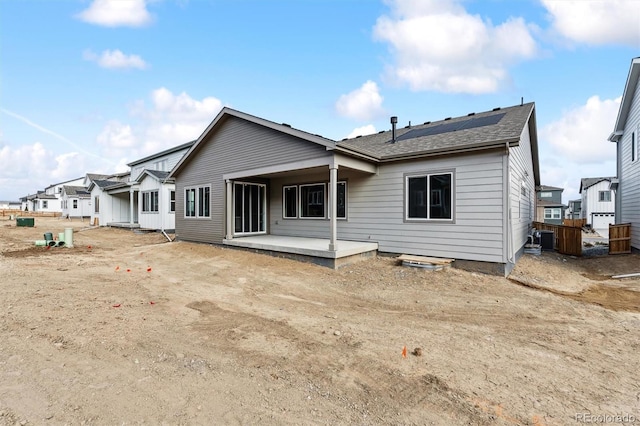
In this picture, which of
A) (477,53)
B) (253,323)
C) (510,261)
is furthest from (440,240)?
(477,53)

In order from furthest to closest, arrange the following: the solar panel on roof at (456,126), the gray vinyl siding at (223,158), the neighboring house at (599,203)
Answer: the neighboring house at (599,203) < the gray vinyl siding at (223,158) < the solar panel on roof at (456,126)

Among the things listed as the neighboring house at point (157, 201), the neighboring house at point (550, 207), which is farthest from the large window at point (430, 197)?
the neighboring house at point (550, 207)

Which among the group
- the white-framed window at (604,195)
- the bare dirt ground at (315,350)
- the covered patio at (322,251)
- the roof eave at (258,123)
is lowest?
the bare dirt ground at (315,350)

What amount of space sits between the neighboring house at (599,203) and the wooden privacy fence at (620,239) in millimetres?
25479

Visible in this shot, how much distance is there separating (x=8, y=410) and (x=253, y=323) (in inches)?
104

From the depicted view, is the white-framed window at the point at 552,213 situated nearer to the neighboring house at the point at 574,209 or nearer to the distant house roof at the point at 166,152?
the neighboring house at the point at 574,209

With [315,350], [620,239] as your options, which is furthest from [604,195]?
[315,350]

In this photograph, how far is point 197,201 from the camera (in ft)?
44.4

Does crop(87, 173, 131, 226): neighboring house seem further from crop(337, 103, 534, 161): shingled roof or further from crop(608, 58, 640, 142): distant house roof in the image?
crop(608, 58, 640, 142): distant house roof

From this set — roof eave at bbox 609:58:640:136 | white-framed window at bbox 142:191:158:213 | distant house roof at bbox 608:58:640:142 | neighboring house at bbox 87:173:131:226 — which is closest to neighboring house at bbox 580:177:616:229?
distant house roof at bbox 608:58:640:142

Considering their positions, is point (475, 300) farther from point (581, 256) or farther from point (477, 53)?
point (477, 53)

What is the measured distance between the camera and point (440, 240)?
8.49 metres

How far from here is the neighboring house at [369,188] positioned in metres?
7.83

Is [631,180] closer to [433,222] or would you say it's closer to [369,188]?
[433,222]
